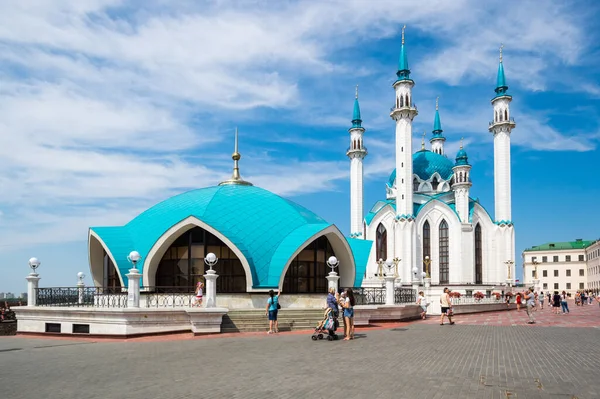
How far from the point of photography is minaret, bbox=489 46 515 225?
5694 cm

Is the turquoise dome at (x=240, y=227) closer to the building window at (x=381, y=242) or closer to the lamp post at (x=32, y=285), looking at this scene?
the lamp post at (x=32, y=285)

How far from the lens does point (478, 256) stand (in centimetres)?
5838

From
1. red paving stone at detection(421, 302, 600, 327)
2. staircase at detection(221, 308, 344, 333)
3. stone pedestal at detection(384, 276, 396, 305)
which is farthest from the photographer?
red paving stone at detection(421, 302, 600, 327)

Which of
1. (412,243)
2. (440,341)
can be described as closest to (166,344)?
(440,341)

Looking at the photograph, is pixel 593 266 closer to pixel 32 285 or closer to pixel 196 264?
pixel 196 264

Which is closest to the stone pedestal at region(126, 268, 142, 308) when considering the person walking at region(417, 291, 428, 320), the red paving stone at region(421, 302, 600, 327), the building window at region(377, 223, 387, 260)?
the red paving stone at region(421, 302, 600, 327)

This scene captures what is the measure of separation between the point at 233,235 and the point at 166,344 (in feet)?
26.5

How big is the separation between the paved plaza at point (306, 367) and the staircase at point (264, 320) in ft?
6.01

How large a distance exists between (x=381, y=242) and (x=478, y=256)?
35.4 feet

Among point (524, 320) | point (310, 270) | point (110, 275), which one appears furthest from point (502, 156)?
point (110, 275)

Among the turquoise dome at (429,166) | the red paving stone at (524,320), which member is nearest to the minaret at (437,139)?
the turquoise dome at (429,166)

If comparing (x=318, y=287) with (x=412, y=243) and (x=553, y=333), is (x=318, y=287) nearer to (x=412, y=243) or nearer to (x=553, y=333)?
(x=553, y=333)

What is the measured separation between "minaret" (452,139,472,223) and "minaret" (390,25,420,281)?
703 centimetres

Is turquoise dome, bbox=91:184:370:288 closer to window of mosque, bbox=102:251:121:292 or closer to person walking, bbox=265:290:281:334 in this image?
window of mosque, bbox=102:251:121:292
